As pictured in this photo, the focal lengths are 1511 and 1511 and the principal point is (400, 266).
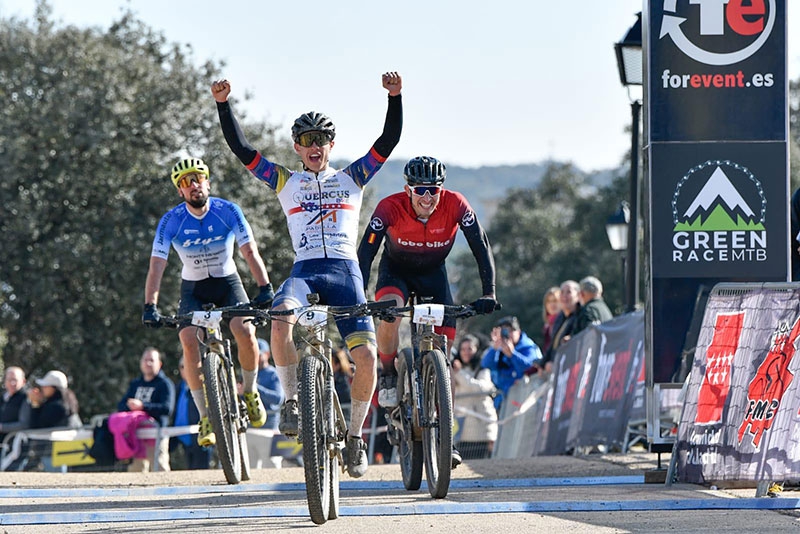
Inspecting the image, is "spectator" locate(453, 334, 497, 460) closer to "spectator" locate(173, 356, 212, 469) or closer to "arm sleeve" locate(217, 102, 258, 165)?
"spectator" locate(173, 356, 212, 469)

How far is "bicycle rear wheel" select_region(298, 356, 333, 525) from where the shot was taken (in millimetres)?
7680

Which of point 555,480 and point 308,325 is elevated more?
point 308,325

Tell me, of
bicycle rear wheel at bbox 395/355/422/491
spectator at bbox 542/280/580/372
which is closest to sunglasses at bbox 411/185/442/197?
bicycle rear wheel at bbox 395/355/422/491

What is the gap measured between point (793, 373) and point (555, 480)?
242cm

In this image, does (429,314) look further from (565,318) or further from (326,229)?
(565,318)

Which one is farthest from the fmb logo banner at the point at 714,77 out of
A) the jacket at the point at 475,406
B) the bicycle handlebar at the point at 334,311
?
the jacket at the point at 475,406

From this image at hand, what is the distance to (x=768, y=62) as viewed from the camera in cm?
1078

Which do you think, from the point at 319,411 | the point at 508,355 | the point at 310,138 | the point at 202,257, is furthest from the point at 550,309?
the point at 319,411

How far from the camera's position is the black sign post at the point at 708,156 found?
10.7 meters

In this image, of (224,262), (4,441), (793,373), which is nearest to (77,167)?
(4,441)

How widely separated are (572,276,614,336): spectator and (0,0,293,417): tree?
14767 mm

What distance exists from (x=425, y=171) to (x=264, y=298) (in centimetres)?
165

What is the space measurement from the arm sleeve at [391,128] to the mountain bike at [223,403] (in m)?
1.98

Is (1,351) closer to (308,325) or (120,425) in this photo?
(120,425)
